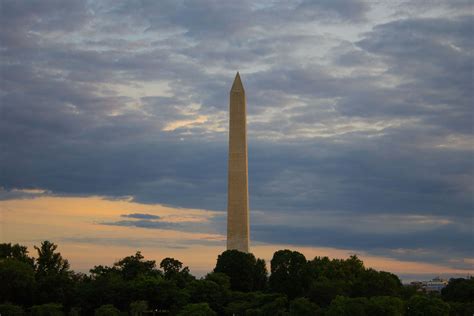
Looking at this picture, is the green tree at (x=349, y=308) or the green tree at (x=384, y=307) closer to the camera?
the green tree at (x=349, y=308)

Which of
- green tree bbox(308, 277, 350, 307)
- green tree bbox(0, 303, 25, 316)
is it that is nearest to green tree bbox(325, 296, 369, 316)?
green tree bbox(308, 277, 350, 307)

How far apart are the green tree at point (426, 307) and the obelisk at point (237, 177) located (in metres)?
28.7

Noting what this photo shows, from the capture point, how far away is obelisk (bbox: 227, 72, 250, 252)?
9194cm

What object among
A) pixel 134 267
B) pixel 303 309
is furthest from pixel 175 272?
pixel 303 309

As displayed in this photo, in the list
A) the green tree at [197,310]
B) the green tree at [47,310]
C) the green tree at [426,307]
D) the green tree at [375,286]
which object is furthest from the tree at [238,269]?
the green tree at [426,307]

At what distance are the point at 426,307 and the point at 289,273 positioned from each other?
17597mm

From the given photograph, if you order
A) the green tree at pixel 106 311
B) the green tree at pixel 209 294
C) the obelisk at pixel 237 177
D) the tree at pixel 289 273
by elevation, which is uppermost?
the obelisk at pixel 237 177

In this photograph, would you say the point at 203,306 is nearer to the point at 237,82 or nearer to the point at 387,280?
the point at 387,280

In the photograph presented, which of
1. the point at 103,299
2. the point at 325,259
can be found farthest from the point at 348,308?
the point at 325,259

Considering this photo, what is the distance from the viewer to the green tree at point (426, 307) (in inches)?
2522

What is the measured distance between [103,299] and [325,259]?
1137 inches

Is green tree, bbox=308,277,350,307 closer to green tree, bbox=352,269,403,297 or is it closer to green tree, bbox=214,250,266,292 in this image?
green tree, bbox=352,269,403,297

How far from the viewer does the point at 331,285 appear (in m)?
74.0

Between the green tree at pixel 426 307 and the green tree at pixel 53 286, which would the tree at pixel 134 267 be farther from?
the green tree at pixel 426 307
